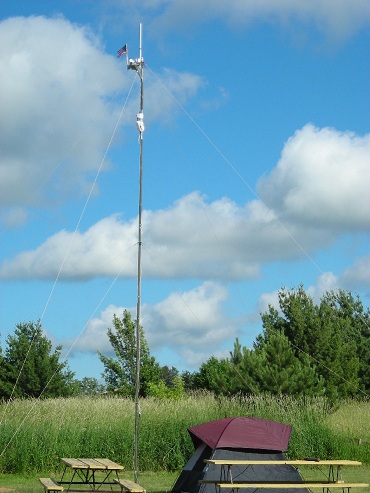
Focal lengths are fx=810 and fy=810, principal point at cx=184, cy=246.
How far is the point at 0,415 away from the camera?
18.3 metres

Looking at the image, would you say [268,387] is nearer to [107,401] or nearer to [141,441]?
[107,401]

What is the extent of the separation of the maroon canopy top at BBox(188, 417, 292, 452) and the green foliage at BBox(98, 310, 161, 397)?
19.9m

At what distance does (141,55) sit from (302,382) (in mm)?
16723

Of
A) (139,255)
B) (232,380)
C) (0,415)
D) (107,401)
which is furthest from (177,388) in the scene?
(139,255)

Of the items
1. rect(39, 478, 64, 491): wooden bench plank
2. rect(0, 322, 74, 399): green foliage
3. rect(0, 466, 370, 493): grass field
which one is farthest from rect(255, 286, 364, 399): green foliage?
rect(39, 478, 64, 491): wooden bench plank

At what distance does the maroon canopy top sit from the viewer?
12.3 metres

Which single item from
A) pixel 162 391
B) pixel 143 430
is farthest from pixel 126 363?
pixel 143 430

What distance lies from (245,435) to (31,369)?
24.7 metres

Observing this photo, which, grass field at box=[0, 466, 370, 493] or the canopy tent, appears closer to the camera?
the canopy tent

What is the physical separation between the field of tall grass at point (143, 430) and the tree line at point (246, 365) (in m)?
8.30

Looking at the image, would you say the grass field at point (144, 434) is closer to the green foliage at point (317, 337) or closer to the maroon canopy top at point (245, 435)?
the maroon canopy top at point (245, 435)

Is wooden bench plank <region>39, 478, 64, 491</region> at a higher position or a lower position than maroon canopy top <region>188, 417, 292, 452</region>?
lower

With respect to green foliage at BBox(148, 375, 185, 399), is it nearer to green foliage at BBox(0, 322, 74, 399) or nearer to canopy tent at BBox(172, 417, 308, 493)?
A: green foliage at BBox(0, 322, 74, 399)

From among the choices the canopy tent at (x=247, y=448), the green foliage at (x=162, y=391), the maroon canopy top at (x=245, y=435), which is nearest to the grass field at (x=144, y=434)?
the canopy tent at (x=247, y=448)
